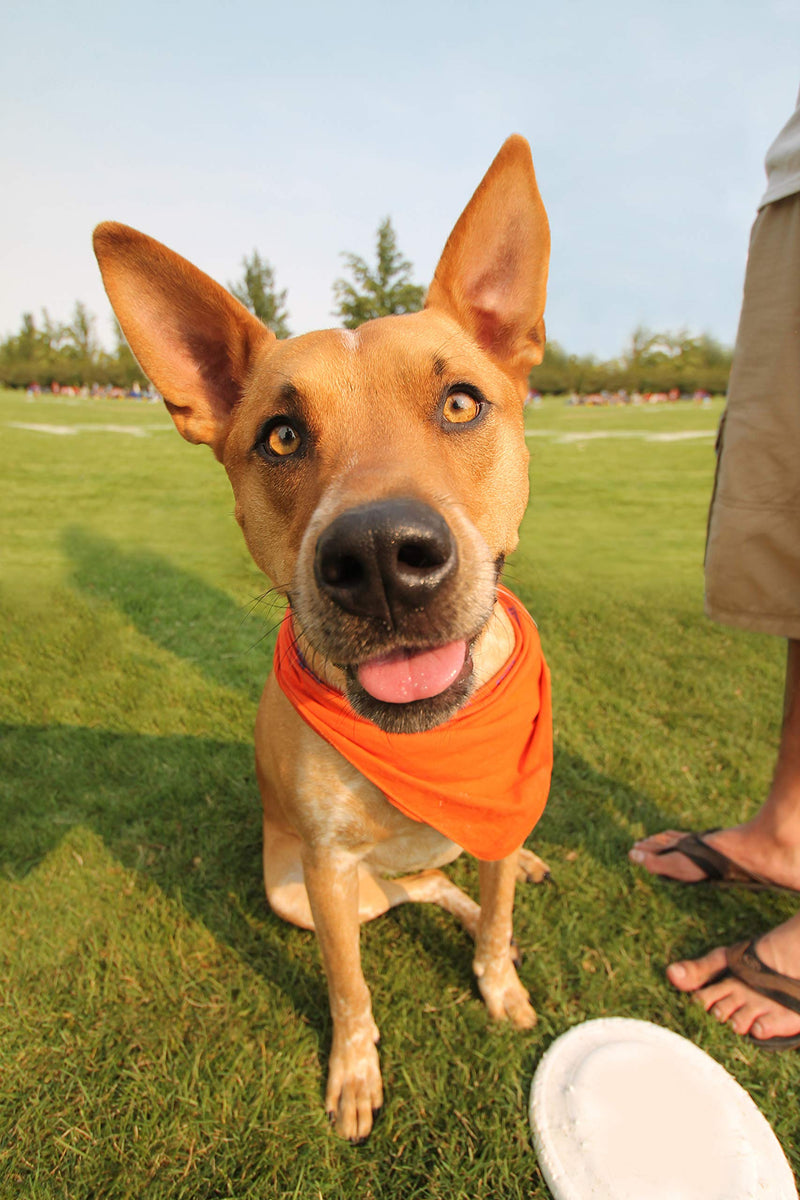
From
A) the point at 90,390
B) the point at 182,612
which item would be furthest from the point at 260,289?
the point at 182,612

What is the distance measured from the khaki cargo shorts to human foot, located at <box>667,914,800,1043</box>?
1406mm

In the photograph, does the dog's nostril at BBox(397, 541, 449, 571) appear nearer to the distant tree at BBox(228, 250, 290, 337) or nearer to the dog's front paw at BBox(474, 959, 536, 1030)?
the dog's front paw at BBox(474, 959, 536, 1030)

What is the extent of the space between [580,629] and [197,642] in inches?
158

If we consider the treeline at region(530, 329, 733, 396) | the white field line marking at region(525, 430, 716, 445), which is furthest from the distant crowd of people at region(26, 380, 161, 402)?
the white field line marking at region(525, 430, 716, 445)

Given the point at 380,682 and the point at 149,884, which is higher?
the point at 380,682

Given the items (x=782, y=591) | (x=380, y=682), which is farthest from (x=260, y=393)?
(x=782, y=591)

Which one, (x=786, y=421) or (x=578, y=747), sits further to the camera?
(x=578, y=747)

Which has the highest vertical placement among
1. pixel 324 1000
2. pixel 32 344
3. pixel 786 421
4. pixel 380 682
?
pixel 32 344

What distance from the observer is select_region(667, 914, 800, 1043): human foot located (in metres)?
2.59

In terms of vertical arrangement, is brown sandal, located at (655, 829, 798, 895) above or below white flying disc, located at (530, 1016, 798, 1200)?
above

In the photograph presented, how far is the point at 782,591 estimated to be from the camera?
2.72 m

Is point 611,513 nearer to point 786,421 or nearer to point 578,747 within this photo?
point 578,747

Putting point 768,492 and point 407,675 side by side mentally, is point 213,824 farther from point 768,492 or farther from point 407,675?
point 768,492

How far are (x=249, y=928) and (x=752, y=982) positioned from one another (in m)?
2.32
